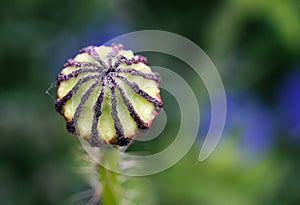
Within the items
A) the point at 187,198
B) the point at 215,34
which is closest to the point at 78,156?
the point at 187,198

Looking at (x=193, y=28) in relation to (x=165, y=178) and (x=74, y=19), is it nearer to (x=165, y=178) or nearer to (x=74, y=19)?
(x=74, y=19)

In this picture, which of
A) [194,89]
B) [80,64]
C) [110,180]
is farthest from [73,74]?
[194,89]

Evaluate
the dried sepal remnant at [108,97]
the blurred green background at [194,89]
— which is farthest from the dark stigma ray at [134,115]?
the blurred green background at [194,89]

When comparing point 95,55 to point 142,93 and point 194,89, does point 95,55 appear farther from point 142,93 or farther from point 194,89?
point 194,89

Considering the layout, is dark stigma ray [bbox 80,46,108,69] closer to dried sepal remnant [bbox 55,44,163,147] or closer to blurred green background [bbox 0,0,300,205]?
dried sepal remnant [bbox 55,44,163,147]

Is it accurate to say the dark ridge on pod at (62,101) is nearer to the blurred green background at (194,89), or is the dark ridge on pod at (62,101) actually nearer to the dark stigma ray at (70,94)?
the dark stigma ray at (70,94)

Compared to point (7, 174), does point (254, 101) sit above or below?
above
